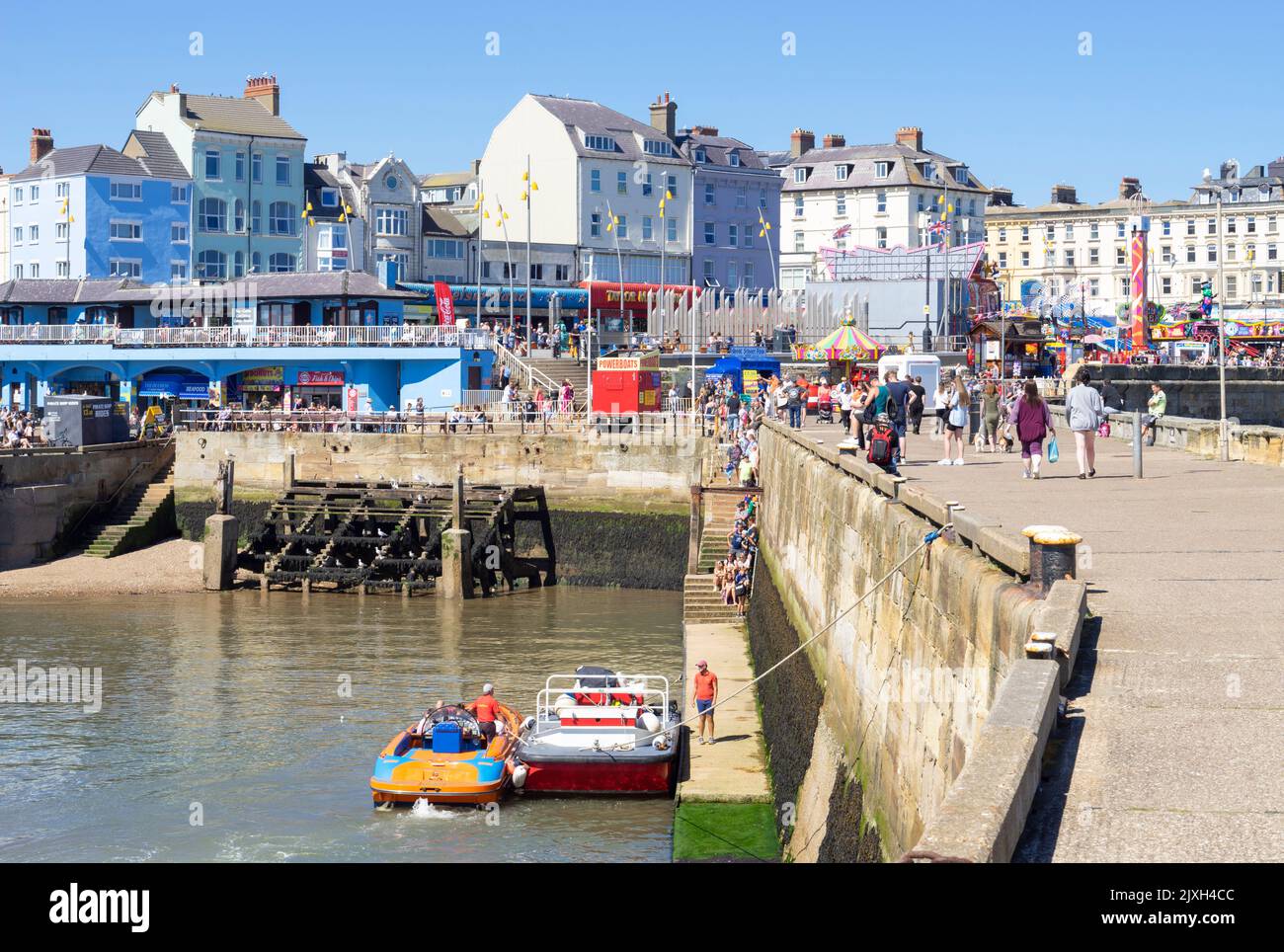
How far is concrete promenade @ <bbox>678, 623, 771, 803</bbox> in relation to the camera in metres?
19.9

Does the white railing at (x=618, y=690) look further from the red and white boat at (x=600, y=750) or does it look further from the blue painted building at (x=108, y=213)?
the blue painted building at (x=108, y=213)

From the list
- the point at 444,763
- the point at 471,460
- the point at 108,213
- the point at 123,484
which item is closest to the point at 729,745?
the point at 444,763

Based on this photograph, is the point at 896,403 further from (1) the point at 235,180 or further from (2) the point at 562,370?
(1) the point at 235,180

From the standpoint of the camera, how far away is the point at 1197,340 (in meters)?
71.6

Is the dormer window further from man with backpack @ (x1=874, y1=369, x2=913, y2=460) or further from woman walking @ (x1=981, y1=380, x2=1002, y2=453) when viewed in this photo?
woman walking @ (x1=981, y1=380, x2=1002, y2=453)

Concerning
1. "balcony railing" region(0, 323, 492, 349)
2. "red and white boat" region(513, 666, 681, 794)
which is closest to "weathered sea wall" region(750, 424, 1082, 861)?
"red and white boat" region(513, 666, 681, 794)

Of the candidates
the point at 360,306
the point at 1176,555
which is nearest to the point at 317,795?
the point at 1176,555

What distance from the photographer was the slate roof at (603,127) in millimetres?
80312

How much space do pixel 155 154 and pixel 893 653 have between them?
220 feet

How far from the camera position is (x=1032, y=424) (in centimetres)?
2075

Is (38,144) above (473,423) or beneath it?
above

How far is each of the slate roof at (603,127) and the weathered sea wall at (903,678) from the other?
5951 cm

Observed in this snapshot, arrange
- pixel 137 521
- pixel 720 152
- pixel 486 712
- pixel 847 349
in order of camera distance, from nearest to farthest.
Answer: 1. pixel 486 712
2. pixel 847 349
3. pixel 137 521
4. pixel 720 152

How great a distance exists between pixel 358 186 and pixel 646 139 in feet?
50.7
